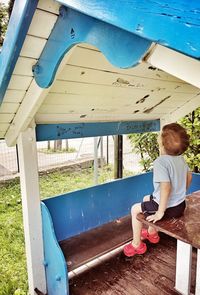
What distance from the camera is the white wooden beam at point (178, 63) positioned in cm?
73

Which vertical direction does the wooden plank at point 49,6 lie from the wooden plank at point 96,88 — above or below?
above

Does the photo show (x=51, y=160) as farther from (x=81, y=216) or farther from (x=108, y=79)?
(x=108, y=79)

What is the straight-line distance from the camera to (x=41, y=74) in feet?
4.64

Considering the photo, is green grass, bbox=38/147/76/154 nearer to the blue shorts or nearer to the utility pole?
the utility pole

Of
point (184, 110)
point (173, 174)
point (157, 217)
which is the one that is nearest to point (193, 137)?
point (184, 110)

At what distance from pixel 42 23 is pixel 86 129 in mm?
1225

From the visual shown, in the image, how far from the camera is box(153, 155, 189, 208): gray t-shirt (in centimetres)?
208

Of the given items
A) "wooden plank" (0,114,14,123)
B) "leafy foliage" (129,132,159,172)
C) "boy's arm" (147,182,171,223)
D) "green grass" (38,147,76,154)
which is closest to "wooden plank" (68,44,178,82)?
"wooden plank" (0,114,14,123)

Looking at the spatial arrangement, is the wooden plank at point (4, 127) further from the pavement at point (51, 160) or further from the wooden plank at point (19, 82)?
the pavement at point (51, 160)

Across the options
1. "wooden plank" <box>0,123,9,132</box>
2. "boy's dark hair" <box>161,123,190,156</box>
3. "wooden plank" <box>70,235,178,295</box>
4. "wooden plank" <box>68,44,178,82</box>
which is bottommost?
"wooden plank" <box>70,235,178,295</box>

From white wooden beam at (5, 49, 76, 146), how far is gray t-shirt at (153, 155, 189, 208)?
112 cm

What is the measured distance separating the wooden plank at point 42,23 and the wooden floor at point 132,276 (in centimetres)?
207

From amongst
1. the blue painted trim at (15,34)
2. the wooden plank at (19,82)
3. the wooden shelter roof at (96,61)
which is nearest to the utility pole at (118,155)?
the wooden shelter roof at (96,61)

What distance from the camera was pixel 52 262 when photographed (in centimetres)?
204
